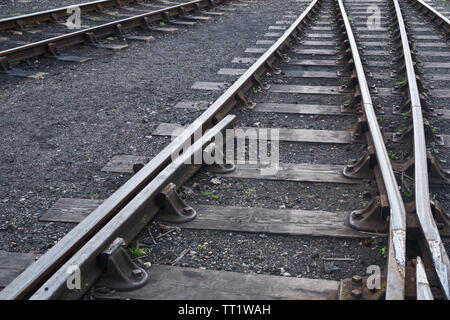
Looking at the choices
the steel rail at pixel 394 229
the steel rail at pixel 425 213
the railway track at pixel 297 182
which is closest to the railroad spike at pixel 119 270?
the railway track at pixel 297 182

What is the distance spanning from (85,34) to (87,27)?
877 mm

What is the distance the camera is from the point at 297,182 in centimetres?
371

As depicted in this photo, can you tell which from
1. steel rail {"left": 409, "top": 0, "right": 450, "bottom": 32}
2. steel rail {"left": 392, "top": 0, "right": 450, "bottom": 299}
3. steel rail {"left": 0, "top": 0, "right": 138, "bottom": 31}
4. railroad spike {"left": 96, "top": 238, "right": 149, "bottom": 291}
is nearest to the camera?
steel rail {"left": 392, "top": 0, "right": 450, "bottom": 299}

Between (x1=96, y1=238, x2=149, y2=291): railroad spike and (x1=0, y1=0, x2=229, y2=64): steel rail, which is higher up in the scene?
(x1=0, y1=0, x2=229, y2=64): steel rail

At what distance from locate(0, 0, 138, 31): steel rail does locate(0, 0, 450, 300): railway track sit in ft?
14.5

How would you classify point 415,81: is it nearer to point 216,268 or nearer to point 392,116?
point 392,116

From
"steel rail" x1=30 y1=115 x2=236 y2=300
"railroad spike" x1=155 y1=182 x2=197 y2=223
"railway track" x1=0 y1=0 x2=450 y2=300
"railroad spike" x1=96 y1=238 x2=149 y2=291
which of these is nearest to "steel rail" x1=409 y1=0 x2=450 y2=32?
"railway track" x1=0 y1=0 x2=450 y2=300

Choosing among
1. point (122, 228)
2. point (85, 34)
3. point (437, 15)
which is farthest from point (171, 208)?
point (437, 15)

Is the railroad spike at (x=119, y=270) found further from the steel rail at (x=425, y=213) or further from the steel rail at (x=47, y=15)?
the steel rail at (x=47, y=15)

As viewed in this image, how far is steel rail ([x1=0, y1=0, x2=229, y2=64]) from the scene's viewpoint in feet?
23.6

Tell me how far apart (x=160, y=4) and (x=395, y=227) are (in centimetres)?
1078

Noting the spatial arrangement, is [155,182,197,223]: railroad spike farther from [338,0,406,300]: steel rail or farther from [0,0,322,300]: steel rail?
[338,0,406,300]: steel rail

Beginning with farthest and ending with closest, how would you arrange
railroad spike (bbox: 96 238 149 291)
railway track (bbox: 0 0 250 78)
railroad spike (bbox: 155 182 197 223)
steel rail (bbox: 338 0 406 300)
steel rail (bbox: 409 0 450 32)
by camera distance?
steel rail (bbox: 409 0 450 32), railway track (bbox: 0 0 250 78), railroad spike (bbox: 155 182 197 223), railroad spike (bbox: 96 238 149 291), steel rail (bbox: 338 0 406 300)

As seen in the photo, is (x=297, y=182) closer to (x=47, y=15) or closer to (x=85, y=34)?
(x=85, y=34)
